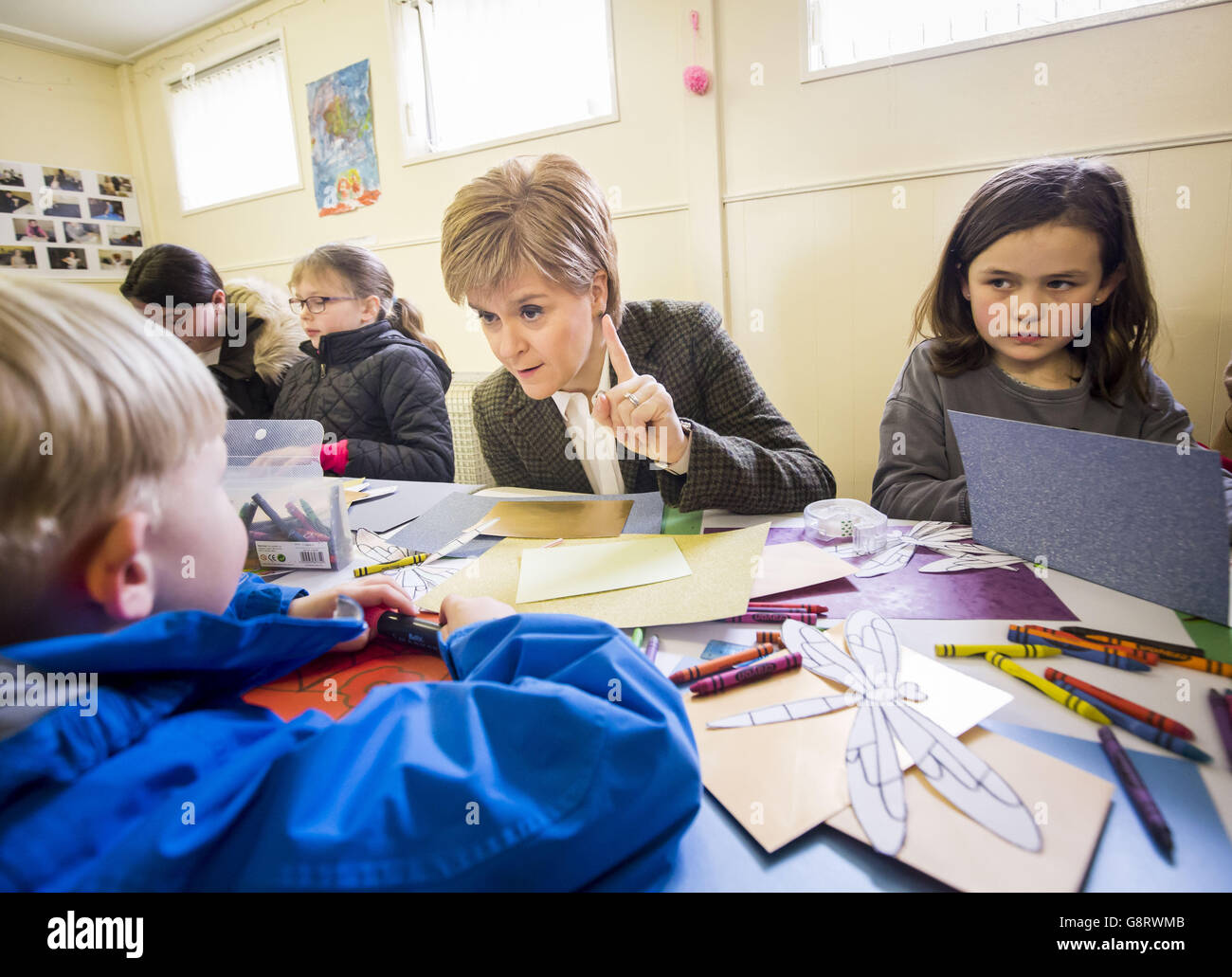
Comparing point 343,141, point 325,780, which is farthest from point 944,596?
point 343,141

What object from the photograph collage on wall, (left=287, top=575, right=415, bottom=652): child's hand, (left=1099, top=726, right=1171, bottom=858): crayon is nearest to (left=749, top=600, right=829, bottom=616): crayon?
(left=1099, top=726, right=1171, bottom=858): crayon

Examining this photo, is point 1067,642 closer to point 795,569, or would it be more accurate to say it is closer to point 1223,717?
point 1223,717

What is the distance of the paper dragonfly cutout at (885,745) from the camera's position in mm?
371

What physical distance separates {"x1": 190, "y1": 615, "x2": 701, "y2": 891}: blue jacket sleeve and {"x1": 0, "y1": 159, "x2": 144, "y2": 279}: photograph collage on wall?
4.75m

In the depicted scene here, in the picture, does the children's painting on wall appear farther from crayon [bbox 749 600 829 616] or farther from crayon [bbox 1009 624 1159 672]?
crayon [bbox 1009 624 1159 672]

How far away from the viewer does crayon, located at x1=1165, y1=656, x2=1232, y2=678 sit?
485 mm

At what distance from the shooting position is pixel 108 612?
0.36 meters

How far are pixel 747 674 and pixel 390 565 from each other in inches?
18.9

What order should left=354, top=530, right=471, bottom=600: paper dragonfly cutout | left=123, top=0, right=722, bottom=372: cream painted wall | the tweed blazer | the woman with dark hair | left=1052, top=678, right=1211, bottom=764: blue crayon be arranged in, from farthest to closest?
left=123, top=0, right=722, bottom=372: cream painted wall → the woman with dark hair → the tweed blazer → left=354, top=530, right=471, bottom=600: paper dragonfly cutout → left=1052, top=678, right=1211, bottom=764: blue crayon

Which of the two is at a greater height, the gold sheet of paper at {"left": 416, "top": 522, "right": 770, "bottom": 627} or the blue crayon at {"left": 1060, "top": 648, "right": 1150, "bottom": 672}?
the gold sheet of paper at {"left": 416, "top": 522, "right": 770, "bottom": 627}

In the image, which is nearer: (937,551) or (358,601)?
(358,601)

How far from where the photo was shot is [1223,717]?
0.43 m
